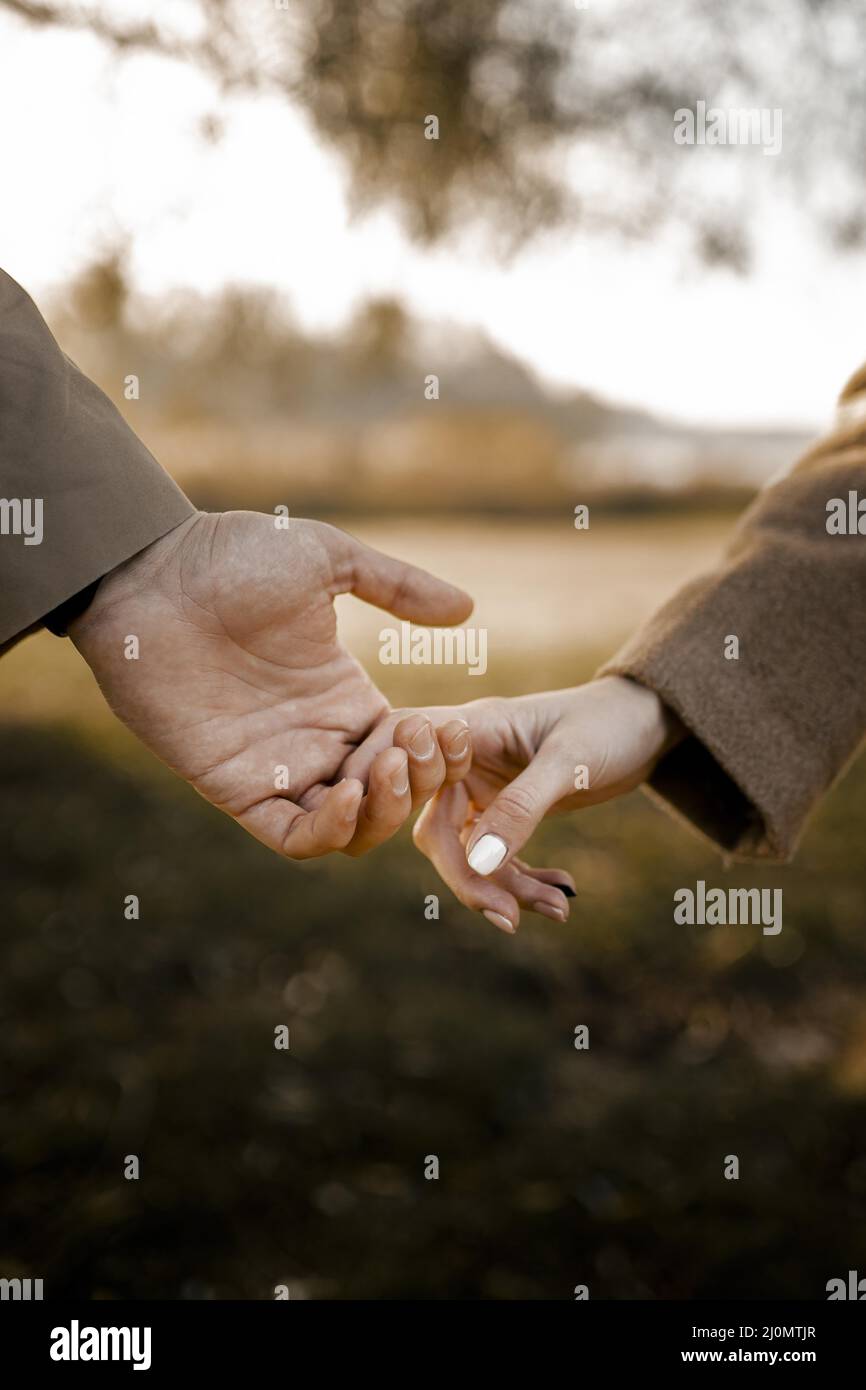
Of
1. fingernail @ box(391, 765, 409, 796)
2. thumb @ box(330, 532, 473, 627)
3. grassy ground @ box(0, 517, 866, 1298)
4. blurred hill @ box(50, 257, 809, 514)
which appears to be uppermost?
blurred hill @ box(50, 257, 809, 514)

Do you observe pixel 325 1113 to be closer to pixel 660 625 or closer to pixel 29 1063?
pixel 29 1063

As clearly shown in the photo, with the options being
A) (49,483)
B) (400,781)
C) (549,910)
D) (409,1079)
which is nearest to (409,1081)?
(409,1079)

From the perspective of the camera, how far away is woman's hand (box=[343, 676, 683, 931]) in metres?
1.43

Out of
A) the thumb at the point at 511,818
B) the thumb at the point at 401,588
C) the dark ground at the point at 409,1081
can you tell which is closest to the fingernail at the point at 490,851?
the thumb at the point at 511,818

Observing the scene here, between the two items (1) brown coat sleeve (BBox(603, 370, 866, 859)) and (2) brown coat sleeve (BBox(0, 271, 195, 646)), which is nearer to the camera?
(2) brown coat sleeve (BBox(0, 271, 195, 646))

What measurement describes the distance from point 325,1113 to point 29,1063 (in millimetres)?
699

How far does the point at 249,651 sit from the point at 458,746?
1.04 feet

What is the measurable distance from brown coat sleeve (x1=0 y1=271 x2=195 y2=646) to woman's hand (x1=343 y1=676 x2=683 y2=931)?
0.42 metres

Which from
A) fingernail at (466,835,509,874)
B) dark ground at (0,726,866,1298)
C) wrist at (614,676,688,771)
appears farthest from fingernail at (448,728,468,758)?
dark ground at (0,726,866,1298)

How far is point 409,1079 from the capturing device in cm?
265

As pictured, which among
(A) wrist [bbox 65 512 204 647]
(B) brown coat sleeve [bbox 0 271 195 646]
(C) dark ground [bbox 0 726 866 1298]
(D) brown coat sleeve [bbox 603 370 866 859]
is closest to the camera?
(B) brown coat sleeve [bbox 0 271 195 646]

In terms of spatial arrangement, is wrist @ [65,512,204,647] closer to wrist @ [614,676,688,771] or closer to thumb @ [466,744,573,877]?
thumb @ [466,744,573,877]

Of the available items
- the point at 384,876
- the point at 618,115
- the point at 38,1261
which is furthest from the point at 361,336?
the point at 38,1261

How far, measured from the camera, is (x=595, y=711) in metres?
1.59
